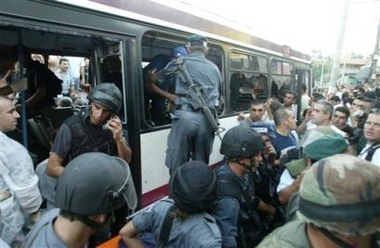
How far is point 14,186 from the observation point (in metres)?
2.12

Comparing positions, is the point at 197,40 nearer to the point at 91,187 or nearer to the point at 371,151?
the point at 371,151

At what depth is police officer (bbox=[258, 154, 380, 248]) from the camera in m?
1.13

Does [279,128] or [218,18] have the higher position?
[218,18]

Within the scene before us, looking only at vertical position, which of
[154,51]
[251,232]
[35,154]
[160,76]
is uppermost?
[154,51]

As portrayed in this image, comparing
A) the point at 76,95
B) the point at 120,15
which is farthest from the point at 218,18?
the point at 76,95

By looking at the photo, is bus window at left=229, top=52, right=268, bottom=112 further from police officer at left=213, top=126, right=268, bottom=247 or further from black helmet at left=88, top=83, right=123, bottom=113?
black helmet at left=88, top=83, right=123, bottom=113

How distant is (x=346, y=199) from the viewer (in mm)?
1129

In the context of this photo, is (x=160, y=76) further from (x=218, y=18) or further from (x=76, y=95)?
(x=76, y=95)

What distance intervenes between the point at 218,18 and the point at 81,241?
4234mm

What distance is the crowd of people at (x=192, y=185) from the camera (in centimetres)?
118

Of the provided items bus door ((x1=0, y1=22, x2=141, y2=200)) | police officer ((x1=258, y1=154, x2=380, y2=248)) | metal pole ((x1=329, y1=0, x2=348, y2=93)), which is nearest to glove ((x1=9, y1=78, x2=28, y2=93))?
bus door ((x1=0, y1=22, x2=141, y2=200))

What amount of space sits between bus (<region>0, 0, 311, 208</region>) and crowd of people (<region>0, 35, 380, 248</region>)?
27 centimetres

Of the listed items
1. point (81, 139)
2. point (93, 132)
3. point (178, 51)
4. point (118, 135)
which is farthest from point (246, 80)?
point (81, 139)

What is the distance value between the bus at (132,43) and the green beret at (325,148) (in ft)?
5.32
